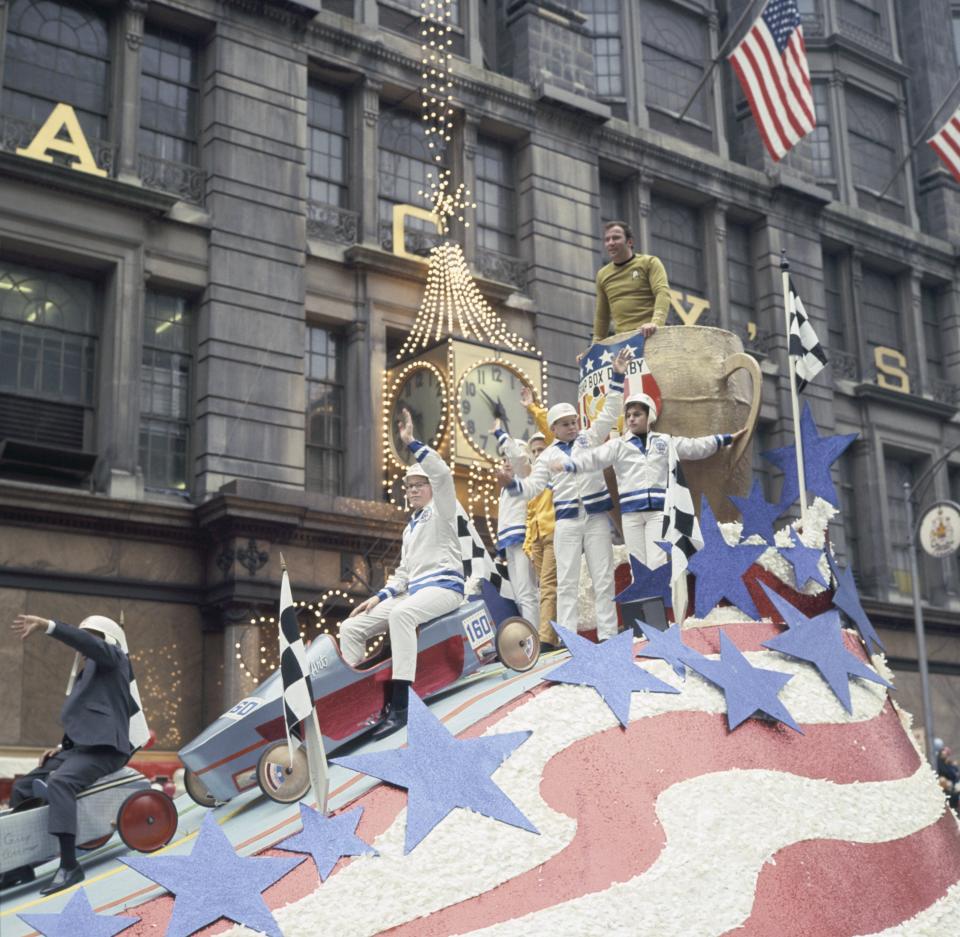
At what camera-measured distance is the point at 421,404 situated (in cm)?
2273

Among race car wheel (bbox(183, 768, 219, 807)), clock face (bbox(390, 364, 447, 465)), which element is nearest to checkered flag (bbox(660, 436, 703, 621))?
race car wheel (bbox(183, 768, 219, 807))

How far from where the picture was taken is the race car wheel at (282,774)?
25.8 ft

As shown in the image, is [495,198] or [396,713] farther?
[495,198]

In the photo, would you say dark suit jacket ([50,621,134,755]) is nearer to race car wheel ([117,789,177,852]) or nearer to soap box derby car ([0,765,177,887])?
soap box derby car ([0,765,177,887])

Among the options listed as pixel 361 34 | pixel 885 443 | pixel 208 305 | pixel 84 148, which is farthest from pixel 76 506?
pixel 885 443

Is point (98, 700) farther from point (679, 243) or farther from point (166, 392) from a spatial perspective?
point (679, 243)

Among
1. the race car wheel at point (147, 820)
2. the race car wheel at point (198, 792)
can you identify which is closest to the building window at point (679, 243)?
the race car wheel at point (198, 792)

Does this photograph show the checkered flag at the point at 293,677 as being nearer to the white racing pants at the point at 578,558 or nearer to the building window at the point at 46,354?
the white racing pants at the point at 578,558

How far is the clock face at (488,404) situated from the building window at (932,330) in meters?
16.8

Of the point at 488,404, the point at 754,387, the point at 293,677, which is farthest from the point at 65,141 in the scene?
the point at 293,677

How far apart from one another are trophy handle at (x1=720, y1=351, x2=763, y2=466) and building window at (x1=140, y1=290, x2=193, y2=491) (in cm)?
1275

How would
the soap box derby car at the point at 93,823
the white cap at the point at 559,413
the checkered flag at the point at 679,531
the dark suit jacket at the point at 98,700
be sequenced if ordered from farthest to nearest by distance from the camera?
the white cap at the point at 559,413
the checkered flag at the point at 679,531
the dark suit jacket at the point at 98,700
the soap box derby car at the point at 93,823

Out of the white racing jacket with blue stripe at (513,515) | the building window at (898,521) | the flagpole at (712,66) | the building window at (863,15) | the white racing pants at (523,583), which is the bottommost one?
the white racing pants at (523,583)

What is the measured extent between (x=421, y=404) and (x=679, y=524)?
45.9 feet
